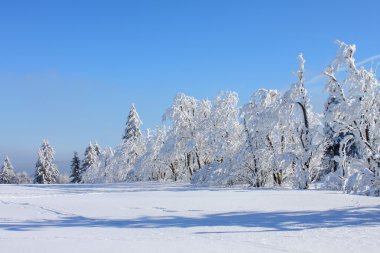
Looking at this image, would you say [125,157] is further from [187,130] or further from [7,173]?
[7,173]

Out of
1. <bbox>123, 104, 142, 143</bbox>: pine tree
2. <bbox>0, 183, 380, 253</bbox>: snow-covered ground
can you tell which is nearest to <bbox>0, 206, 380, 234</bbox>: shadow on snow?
<bbox>0, 183, 380, 253</bbox>: snow-covered ground

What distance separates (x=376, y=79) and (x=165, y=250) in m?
17.2

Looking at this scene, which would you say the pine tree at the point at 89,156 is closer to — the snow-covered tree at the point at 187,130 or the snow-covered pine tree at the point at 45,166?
the snow-covered pine tree at the point at 45,166

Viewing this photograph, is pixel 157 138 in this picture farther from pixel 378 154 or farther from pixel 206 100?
pixel 378 154

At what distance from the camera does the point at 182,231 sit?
33.9 feet

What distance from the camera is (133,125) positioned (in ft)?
194

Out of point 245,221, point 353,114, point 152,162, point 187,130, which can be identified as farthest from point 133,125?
point 245,221

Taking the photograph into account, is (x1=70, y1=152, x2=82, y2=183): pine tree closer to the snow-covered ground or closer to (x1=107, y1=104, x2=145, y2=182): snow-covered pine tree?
(x1=107, y1=104, x2=145, y2=182): snow-covered pine tree

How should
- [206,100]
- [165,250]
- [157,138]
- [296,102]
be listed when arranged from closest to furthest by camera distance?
[165,250]
[296,102]
[206,100]
[157,138]

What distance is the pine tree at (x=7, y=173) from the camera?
69250 mm

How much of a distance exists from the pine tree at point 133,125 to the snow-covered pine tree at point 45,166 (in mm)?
16050

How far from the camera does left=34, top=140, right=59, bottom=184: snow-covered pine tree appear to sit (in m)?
65.9

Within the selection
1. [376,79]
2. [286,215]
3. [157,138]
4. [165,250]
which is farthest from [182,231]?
[157,138]

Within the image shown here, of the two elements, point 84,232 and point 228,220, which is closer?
point 84,232
